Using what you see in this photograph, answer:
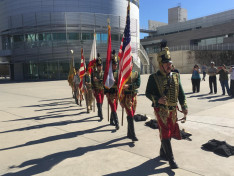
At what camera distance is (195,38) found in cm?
5662

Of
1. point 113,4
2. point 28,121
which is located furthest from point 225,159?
point 113,4

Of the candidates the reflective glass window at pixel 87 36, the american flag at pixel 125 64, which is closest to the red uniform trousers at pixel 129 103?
the american flag at pixel 125 64

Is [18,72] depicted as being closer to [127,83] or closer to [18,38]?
[18,38]

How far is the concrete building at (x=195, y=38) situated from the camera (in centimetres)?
4253

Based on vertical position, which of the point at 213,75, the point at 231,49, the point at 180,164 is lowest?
the point at 180,164

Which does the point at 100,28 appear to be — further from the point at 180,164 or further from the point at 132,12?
the point at 180,164

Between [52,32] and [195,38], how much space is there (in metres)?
38.4

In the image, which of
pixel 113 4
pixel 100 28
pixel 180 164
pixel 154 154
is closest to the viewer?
pixel 180 164

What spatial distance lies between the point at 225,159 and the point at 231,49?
47.4 metres

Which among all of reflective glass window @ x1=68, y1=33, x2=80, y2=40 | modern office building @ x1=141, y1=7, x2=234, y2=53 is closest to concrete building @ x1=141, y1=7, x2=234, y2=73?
modern office building @ x1=141, y1=7, x2=234, y2=53

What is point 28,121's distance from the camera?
7.07 m

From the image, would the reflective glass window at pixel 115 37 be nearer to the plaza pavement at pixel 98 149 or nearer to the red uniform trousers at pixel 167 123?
the plaza pavement at pixel 98 149

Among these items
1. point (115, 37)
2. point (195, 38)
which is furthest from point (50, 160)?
point (195, 38)

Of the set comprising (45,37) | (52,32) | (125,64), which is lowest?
(125,64)
